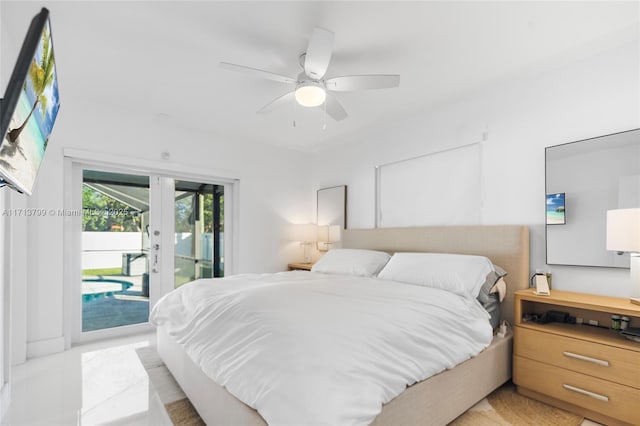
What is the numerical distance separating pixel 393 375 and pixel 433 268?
4.38ft

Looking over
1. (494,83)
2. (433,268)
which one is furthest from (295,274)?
(494,83)

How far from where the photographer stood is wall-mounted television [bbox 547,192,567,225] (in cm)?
240

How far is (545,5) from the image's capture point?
1.86m

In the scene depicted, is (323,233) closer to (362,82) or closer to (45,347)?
(362,82)

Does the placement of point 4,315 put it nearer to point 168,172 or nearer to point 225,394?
point 225,394

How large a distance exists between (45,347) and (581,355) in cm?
427

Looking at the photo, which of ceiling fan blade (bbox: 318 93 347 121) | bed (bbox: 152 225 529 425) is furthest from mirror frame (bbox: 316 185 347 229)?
ceiling fan blade (bbox: 318 93 347 121)

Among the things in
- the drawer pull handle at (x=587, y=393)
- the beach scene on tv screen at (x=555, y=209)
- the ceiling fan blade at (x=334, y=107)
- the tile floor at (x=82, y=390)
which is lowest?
the tile floor at (x=82, y=390)

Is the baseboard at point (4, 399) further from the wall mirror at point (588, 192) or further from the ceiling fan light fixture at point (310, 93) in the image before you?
the wall mirror at point (588, 192)

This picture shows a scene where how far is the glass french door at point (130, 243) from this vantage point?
3.40 m

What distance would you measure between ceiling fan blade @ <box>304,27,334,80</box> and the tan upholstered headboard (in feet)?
6.17

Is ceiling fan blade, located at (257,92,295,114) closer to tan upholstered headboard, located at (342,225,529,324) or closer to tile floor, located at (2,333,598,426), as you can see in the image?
tan upholstered headboard, located at (342,225,529,324)

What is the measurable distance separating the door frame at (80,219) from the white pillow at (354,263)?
56.8 inches

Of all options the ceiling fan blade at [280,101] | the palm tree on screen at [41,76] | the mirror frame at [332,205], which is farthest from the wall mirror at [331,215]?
the palm tree on screen at [41,76]
